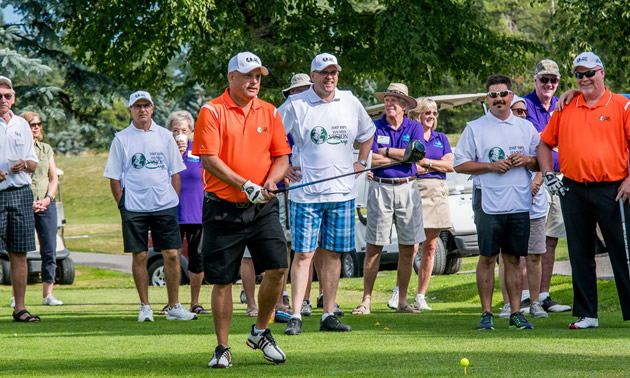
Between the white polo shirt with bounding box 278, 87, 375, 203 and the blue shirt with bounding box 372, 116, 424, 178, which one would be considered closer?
the white polo shirt with bounding box 278, 87, 375, 203

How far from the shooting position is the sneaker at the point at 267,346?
6.33 metres

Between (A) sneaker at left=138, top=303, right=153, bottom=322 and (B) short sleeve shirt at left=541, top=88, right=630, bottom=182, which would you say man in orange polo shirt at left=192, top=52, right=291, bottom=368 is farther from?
(A) sneaker at left=138, top=303, right=153, bottom=322

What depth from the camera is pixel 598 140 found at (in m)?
8.09

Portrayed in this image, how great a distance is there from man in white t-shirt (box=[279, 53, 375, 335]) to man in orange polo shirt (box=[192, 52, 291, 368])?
1.70 metres

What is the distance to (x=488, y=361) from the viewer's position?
622cm

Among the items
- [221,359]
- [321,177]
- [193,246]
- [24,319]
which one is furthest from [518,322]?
[24,319]

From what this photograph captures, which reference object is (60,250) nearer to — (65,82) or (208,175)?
(65,82)

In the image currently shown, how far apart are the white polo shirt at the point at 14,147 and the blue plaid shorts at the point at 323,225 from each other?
318 centimetres

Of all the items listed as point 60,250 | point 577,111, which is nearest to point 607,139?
point 577,111

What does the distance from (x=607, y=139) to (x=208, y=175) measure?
3489 millimetres

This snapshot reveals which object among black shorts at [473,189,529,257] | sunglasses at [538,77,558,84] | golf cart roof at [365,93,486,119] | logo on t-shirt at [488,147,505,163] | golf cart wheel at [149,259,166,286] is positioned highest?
sunglasses at [538,77,558,84]

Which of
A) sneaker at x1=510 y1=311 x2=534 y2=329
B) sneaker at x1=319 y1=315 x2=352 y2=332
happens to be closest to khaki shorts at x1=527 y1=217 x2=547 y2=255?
sneaker at x1=510 y1=311 x2=534 y2=329

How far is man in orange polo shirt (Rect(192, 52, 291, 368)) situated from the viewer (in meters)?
6.40

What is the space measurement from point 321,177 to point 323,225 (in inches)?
18.1
